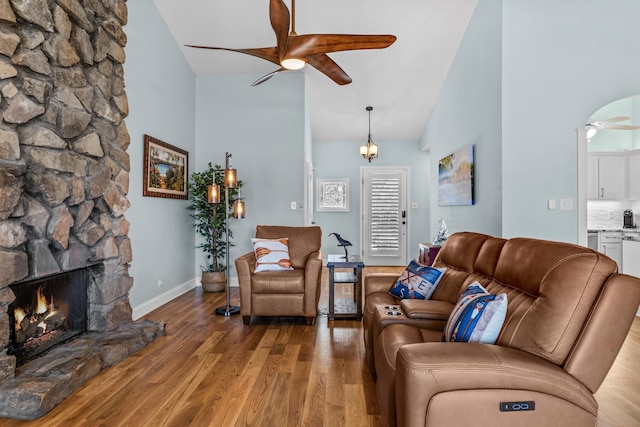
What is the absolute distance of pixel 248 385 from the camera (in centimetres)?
248

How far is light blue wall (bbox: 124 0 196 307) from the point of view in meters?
4.06

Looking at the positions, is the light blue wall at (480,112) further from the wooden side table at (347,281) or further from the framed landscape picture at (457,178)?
the wooden side table at (347,281)

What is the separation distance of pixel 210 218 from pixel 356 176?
3703mm

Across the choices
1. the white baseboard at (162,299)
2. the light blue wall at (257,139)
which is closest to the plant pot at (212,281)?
the white baseboard at (162,299)

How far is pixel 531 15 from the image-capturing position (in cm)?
379

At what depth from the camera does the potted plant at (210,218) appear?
17.4 feet

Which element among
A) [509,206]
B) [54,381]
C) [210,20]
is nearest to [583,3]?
[509,206]

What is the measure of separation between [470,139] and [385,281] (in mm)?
2511

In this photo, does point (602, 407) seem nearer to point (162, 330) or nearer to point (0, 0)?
point (162, 330)

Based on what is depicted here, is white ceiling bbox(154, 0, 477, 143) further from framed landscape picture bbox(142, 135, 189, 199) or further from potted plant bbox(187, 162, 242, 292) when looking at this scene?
potted plant bbox(187, 162, 242, 292)

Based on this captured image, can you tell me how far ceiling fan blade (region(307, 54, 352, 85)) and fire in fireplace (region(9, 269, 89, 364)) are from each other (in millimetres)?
2533

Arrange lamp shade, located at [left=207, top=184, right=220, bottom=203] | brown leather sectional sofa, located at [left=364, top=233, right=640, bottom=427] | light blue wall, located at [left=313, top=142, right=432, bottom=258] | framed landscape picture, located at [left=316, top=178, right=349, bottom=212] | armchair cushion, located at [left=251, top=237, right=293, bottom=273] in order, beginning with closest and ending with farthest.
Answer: brown leather sectional sofa, located at [left=364, top=233, right=640, bottom=427]
armchair cushion, located at [left=251, top=237, right=293, bottom=273]
lamp shade, located at [left=207, top=184, right=220, bottom=203]
light blue wall, located at [left=313, top=142, right=432, bottom=258]
framed landscape picture, located at [left=316, top=178, right=349, bottom=212]

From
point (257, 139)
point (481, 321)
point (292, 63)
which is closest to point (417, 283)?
point (481, 321)

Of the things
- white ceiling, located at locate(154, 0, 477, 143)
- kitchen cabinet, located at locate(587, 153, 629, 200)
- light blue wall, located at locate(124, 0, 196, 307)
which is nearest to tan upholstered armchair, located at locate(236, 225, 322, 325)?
light blue wall, located at locate(124, 0, 196, 307)
